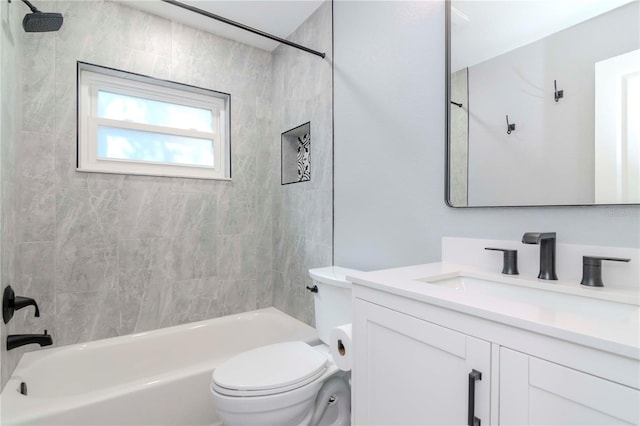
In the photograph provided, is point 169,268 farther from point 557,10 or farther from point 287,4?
point 557,10

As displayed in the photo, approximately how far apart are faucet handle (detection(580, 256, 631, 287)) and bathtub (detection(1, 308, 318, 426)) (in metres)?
1.34

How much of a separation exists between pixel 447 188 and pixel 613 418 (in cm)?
88

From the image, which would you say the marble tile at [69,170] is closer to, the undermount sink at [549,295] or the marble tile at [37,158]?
the marble tile at [37,158]

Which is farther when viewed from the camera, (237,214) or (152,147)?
(237,214)

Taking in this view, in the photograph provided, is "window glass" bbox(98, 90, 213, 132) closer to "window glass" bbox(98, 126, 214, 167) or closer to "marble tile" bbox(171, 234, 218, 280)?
"window glass" bbox(98, 126, 214, 167)

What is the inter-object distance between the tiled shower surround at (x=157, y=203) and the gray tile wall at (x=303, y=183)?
1 cm

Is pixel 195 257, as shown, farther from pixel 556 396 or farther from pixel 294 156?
pixel 556 396

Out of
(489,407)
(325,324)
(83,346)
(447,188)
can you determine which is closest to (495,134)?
(447,188)

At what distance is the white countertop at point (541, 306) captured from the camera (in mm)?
478

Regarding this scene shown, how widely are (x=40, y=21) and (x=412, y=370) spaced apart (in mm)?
1978

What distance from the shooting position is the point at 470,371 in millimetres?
627

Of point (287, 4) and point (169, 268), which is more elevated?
point (287, 4)

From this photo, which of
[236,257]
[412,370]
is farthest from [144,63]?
[412,370]

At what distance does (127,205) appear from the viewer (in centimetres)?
196
